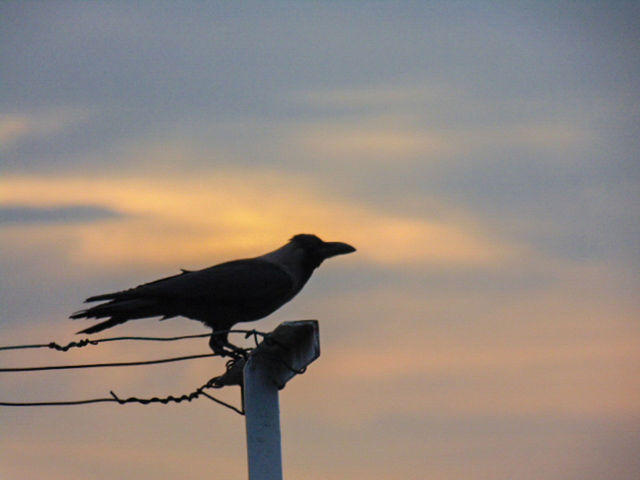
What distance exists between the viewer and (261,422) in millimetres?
5414

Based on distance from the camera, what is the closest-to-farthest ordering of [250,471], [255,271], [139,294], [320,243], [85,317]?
[250,471] → [85,317] → [139,294] → [255,271] → [320,243]

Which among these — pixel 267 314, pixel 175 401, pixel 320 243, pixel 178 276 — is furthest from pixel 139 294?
pixel 175 401

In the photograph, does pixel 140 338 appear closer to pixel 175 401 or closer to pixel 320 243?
pixel 175 401

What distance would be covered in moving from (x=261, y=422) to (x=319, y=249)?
4.71 m

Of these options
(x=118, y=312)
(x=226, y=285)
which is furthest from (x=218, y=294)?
(x=118, y=312)

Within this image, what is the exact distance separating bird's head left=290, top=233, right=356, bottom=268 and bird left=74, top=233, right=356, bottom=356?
0.57 ft

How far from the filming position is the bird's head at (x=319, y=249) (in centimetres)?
1001

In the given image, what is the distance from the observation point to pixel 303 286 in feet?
32.5

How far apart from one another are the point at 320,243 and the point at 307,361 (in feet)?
15.4

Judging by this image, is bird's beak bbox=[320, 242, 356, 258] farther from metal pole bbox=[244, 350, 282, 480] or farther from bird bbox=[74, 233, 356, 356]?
metal pole bbox=[244, 350, 282, 480]

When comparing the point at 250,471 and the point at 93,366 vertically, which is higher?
the point at 93,366

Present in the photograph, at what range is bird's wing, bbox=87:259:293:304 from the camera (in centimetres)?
906

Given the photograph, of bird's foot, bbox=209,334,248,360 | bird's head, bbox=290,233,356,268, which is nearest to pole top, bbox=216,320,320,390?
bird's foot, bbox=209,334,248,360

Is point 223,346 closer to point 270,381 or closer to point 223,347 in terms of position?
point 223,347
